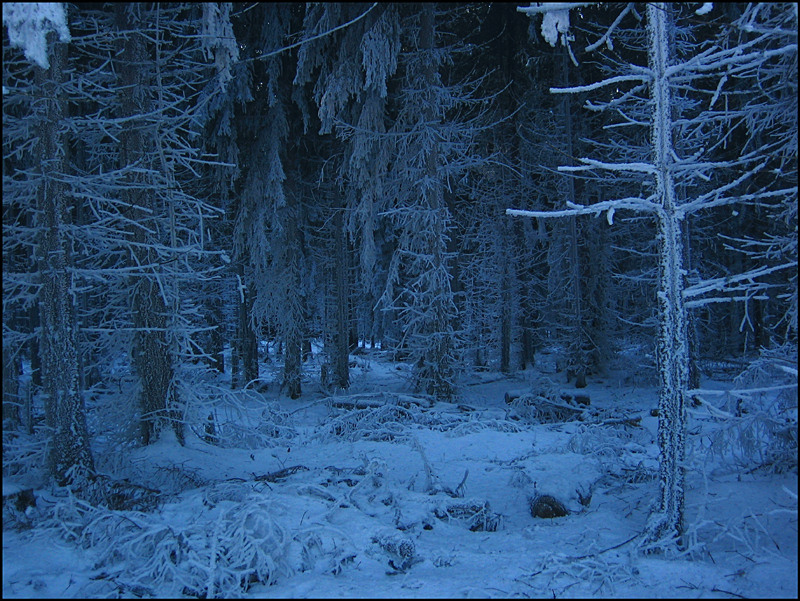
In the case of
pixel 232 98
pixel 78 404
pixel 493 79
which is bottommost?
pixel 78 404

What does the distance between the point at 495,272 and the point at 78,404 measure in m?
16.4

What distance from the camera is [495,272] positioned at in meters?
20.1

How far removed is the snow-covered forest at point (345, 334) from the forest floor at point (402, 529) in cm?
3

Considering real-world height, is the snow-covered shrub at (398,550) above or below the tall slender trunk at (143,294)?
below

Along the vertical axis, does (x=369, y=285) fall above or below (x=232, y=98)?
below

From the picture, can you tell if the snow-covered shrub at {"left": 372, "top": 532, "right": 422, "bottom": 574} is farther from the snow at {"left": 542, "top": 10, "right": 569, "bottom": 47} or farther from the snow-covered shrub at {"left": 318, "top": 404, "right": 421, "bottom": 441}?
the snow at {"left": 542, "top": 10, "right": 569, "bottom": 47}

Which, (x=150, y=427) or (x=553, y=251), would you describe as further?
(x=553, y=251)

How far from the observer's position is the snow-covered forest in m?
4.15

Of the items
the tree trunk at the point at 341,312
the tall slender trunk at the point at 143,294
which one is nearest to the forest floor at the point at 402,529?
the tall slender trunk at the point at 143,294

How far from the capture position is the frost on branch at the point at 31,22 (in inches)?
169

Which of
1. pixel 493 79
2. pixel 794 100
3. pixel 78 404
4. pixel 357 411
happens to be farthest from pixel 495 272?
pixel 78 404

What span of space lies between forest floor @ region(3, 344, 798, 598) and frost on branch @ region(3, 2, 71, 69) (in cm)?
413

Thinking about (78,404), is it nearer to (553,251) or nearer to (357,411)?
(357,411)

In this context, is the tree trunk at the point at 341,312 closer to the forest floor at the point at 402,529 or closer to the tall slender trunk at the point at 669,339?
the forest floor at the point at 402,529
